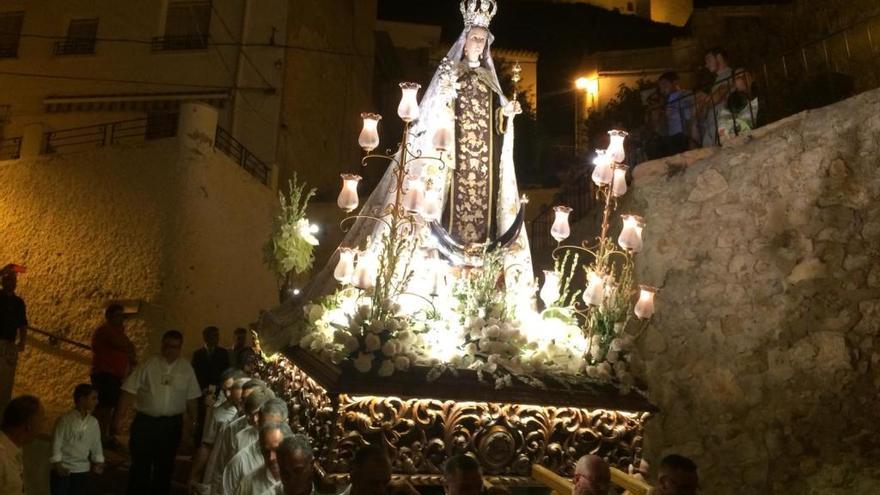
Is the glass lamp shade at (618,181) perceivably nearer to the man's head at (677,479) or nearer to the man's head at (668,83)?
the man's head at (677,479)

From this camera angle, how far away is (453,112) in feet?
16.4

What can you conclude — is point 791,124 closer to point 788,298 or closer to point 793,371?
point 788,298

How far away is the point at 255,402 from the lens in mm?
3957

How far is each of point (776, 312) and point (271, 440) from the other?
417 cm

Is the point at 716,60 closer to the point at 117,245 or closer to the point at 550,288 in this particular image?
the point at 550,288

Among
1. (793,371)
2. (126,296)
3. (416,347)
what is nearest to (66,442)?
(416,347)

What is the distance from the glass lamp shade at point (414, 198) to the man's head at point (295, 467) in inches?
60.3

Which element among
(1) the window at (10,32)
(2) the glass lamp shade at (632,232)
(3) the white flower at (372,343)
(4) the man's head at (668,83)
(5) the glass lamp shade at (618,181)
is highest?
(1) the window at (10,32)

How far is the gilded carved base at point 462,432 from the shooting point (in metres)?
3.42

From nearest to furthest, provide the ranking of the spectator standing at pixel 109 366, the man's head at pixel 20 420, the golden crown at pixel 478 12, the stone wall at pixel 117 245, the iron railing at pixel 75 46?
the man's head at pixel 20 420, the golden crown at pixel 478 12, the spectator standing at pixel 109 366, the stone wall at pixel 117 245, the iron railing at pixel 75 46

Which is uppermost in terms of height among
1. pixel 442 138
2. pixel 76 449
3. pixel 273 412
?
pixel 442 138

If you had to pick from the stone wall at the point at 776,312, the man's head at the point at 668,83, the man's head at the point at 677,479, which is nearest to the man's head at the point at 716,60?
the man's head at the point at 668,83


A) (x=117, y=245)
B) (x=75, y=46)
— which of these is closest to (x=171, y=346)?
(x=117, y=245)

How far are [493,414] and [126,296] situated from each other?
24.4 feet
